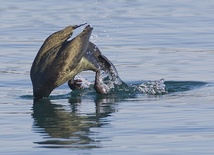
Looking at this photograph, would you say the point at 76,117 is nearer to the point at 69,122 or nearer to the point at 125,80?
the point at 69,122

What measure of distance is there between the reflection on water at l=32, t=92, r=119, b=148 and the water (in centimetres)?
1

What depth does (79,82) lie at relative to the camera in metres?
13.9

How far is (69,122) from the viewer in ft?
38.1

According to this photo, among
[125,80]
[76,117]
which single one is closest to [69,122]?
[76,117]

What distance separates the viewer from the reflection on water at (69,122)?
10367 mm

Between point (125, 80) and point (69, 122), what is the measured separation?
299cm

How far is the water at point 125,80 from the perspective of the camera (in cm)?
1038

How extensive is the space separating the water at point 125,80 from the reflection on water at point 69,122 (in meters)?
0.01

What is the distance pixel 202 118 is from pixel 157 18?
31.0 ft

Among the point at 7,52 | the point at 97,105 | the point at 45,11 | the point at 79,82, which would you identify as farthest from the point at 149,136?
the point at 45,11

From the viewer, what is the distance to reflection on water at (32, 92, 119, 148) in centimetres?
1037

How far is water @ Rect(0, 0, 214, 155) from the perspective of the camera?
10.4 m

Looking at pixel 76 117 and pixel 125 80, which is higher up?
pixel 125 80

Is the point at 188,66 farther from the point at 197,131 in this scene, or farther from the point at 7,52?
the point at 197,131
